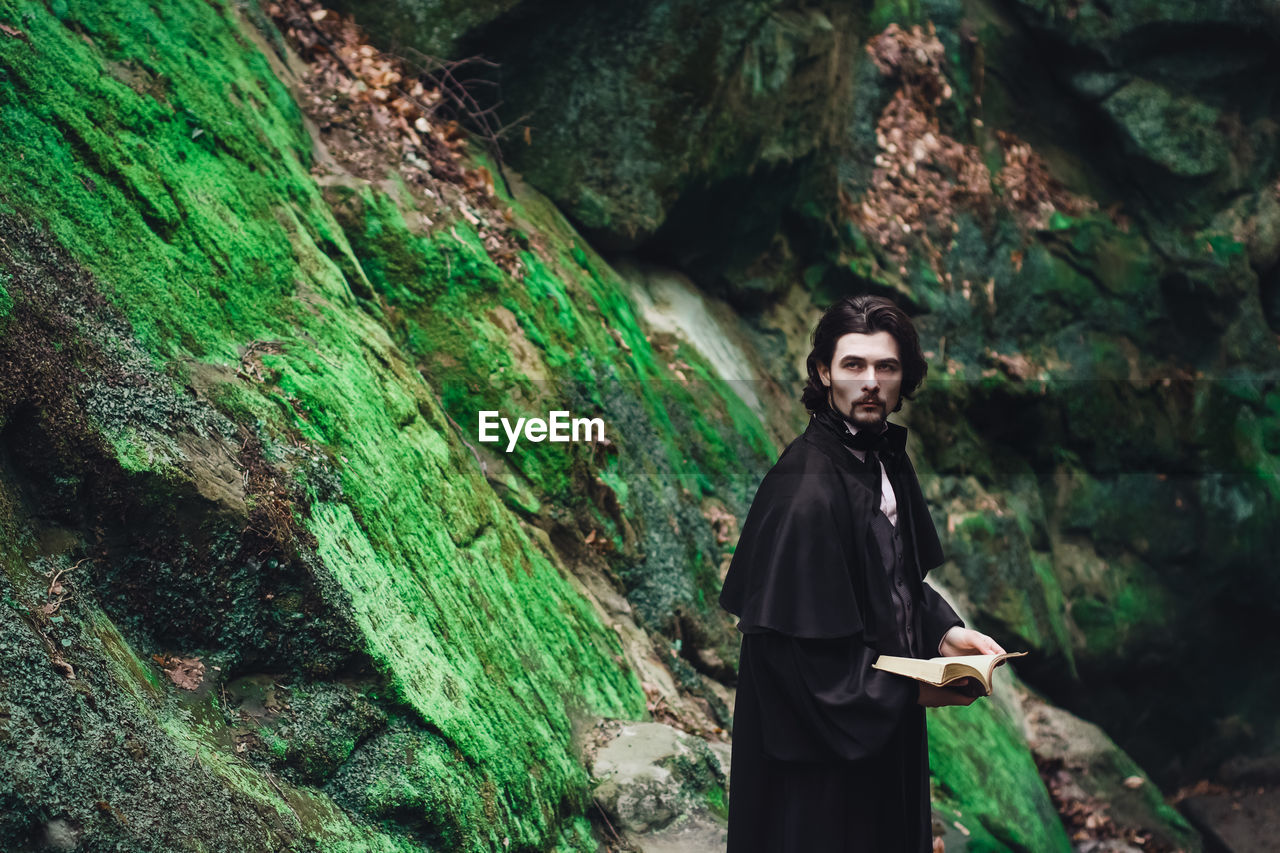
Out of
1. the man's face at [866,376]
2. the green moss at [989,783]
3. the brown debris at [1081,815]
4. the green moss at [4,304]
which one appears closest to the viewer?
the green moss at [4,304]

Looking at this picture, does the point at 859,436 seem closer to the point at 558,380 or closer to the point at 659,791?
the point at 659,791

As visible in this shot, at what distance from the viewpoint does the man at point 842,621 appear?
9.57ft

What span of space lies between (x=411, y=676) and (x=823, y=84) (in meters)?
6.51

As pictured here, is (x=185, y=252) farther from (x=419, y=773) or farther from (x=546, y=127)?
(x=546, y=127)

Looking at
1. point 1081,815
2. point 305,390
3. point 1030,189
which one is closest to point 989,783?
point 1081,815

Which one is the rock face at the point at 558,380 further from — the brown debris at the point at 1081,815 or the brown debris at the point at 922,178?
the brown debris at the point at 1081,815

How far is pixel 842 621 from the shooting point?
9.52 feet

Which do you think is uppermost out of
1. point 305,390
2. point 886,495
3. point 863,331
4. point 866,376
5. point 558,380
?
point 863,331

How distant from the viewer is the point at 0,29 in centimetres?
334

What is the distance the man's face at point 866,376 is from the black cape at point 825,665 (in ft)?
0.37

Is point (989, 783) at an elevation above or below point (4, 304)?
below

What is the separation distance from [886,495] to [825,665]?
1.94 feet

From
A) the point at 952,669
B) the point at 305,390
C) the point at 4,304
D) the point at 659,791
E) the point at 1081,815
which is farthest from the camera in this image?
the point at 1081,815
